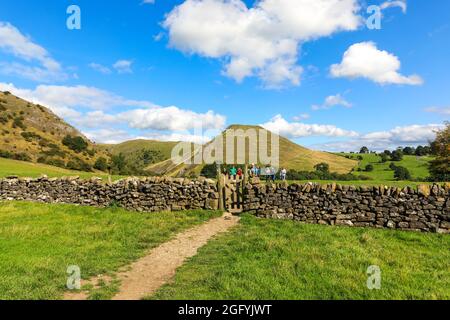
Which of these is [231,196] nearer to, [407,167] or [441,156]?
[441,156]

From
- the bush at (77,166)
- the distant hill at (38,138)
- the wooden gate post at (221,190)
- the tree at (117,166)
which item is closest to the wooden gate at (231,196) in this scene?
the wooden gate post at (221,190)

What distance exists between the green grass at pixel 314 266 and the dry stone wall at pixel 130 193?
16.8 ft

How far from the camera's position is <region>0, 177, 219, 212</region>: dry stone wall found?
18016 mm

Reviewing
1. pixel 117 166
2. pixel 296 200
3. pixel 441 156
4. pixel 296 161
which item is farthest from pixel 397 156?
pixel 296 200

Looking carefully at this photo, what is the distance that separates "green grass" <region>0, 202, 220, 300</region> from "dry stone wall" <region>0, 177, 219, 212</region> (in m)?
0.90

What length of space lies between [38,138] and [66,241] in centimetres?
7217

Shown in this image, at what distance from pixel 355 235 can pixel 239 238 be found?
14.9ft

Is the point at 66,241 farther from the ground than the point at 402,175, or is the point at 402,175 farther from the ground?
the point at 402,175

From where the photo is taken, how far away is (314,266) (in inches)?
354

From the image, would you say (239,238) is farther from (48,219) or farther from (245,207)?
(48,219)

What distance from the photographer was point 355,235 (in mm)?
12852

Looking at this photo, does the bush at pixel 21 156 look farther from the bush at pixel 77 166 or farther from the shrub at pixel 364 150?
the shrub at pixel 364 150

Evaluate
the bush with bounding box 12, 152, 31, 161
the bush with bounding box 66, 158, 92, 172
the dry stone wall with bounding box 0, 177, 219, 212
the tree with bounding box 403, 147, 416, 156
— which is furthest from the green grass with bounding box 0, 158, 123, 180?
the tree with bounding box 403, 147, 416, 156

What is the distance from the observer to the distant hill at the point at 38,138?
63013mm
